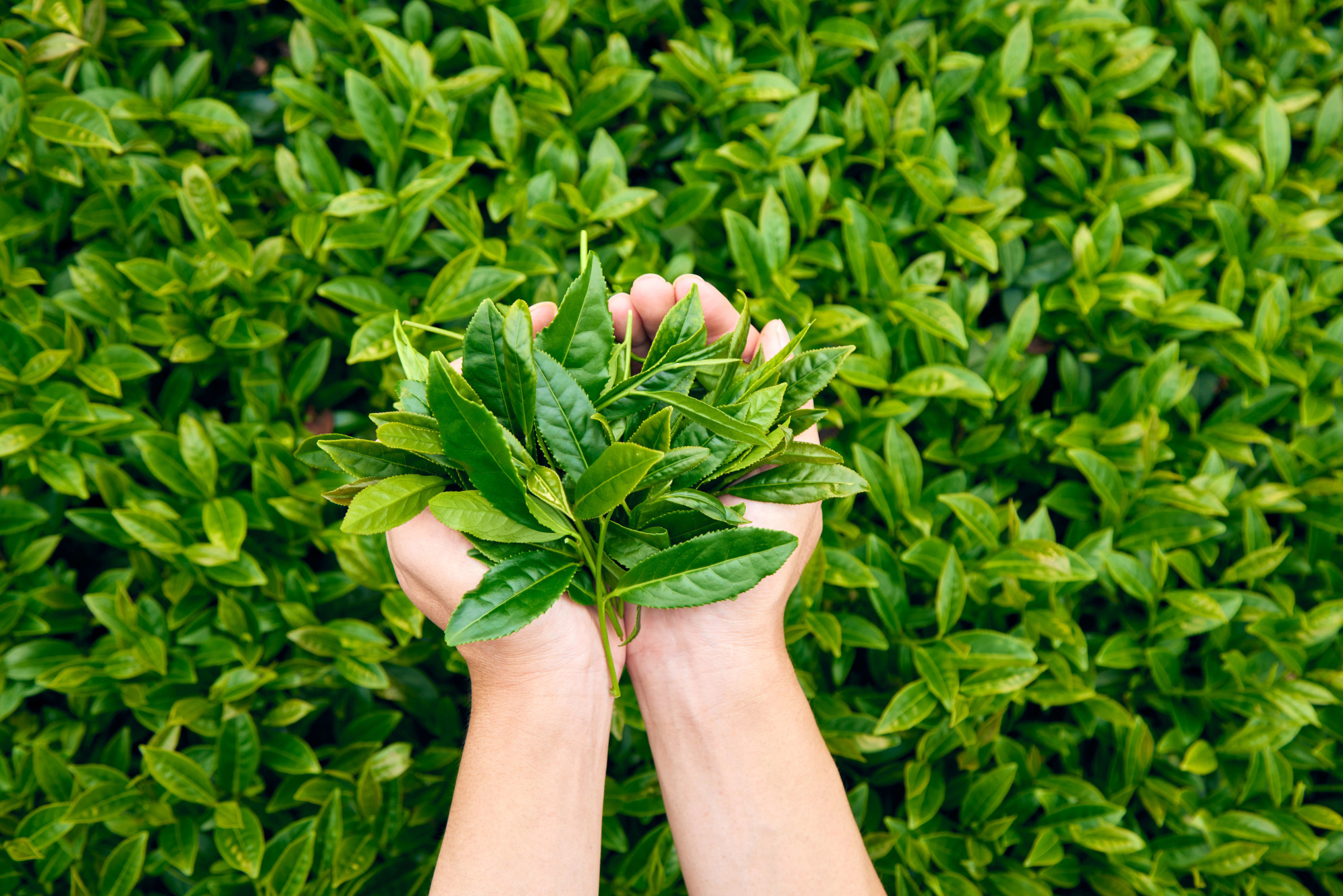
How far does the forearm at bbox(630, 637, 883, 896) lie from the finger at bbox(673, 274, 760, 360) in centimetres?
50

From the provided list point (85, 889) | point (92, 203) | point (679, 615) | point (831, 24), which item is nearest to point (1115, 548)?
point (679, 615)

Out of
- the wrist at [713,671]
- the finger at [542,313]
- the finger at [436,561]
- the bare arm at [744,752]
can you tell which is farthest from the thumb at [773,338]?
the finger at [436,561]

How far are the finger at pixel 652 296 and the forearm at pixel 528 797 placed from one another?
1.84ft

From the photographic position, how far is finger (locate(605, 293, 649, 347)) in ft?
4.04

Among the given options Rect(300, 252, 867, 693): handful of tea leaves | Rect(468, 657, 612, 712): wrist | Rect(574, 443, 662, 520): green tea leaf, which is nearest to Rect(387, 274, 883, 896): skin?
Rect(468, 657, 612, 712): wrist

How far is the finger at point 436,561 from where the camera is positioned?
41.9 inches

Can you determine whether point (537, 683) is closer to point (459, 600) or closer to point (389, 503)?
point (459, 600)

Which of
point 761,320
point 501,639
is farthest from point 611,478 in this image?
point 761,320

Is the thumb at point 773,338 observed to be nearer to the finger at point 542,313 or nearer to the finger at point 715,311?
the finger at point 715,311

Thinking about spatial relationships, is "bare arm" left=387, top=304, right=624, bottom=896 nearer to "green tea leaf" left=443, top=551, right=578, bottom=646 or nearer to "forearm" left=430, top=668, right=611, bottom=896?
"forearm" left=430, top=668, right=611, bottom=896

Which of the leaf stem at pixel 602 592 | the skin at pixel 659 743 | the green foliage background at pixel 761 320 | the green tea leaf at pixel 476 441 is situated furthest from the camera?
the green foliage background at pixel 761 320

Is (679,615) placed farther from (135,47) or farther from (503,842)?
(135,47)

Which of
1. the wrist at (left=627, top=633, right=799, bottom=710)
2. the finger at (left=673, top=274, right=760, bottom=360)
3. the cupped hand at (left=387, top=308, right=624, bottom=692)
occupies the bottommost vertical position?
the wrist at (left=627, top=633, right=799, bottom=710)

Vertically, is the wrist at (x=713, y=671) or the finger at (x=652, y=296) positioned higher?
the finger at (x=652, y=296)
